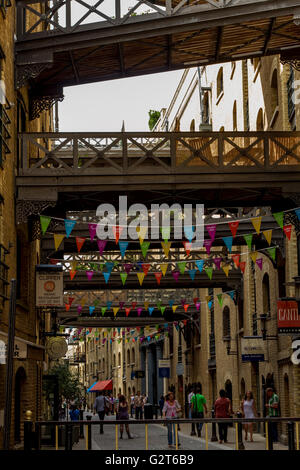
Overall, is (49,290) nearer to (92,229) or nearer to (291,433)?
(92,229)

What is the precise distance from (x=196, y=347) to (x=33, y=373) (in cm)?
2087

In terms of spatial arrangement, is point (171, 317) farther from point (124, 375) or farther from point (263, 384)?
point (124, 375)

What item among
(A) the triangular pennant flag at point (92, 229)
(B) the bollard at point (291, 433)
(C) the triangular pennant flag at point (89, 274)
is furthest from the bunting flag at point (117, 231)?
(B) the bollard at point (291, 433)

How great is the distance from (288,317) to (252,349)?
6.31 metres

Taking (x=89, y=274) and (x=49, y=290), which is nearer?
(x=49, y=290)

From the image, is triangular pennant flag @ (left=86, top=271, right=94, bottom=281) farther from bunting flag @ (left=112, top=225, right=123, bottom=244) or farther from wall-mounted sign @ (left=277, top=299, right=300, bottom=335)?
A: wall-mounted sign @ (left=277, top=299, right=300, bottom=335)

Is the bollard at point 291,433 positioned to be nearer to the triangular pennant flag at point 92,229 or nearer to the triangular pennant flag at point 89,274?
the triangular pennant flag at point 92,229

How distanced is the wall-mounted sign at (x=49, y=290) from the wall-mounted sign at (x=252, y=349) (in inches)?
320

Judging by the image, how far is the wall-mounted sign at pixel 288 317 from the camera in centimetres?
2189

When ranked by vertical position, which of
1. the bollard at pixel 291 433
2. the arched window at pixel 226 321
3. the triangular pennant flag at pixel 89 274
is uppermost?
the triangular pennant flag at pixel 89 274

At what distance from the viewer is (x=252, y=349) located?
28.2 metres

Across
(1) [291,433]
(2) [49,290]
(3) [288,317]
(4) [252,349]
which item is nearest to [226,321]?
(4) [252,349]

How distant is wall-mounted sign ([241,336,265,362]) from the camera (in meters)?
27.9

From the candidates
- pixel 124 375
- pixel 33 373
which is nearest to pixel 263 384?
pixel 33 373
